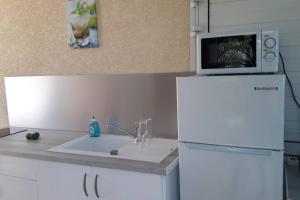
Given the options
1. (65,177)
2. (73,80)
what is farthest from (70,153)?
(73,80)

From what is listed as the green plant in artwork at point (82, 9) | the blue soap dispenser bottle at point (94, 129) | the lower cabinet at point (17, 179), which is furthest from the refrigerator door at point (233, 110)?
the green plant in artwork at point (82, 9)

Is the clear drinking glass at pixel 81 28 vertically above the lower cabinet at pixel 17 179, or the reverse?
the clear drinking glass at pixel 81 28

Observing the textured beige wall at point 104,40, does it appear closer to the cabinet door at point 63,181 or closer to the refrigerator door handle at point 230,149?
the refrigerator door handle at point 230,149

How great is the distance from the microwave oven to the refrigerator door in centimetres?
12

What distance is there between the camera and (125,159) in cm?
171

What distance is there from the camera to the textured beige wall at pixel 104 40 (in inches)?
83.6

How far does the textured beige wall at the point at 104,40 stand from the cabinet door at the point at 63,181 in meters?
0.92

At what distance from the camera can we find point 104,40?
2377mm

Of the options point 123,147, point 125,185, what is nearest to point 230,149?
point 125,185

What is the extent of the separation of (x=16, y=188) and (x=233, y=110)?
1626mm

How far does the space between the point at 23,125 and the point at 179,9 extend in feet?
6.20

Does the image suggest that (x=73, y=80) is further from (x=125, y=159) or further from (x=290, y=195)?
(x=290, y=195)

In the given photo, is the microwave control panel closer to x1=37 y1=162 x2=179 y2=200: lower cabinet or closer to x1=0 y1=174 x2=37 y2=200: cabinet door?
x1=37 y1=162 x2=179 y2=200: lower cabinet

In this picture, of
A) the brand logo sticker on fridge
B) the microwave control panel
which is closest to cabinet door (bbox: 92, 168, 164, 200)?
the brand logo sticker on fridge
